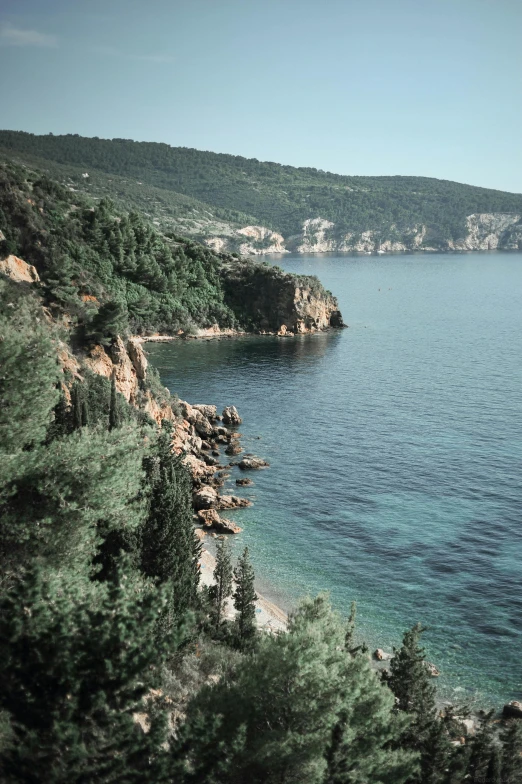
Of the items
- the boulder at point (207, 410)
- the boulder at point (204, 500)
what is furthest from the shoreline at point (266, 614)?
the boulder at point (207, 410)

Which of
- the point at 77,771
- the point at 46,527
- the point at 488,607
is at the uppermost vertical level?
the point at 46,527

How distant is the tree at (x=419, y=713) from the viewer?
21.4 metres

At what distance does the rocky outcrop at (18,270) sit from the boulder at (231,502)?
24.5 meters

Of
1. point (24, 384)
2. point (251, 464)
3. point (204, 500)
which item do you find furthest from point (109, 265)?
point (24, 384)

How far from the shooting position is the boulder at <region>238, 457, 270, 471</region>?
187 feet

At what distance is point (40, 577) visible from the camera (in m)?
12.1

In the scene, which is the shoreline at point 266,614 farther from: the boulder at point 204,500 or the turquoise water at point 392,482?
the boulder at point 204,500

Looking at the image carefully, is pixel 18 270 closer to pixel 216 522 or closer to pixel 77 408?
pixel 77 408

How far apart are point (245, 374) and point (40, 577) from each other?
7911 cm

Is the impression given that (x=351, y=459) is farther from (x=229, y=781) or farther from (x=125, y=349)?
(x=229, y=781)

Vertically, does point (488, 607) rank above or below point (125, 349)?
below

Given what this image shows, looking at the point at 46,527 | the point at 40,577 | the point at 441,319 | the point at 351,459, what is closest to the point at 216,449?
the point at 351,459

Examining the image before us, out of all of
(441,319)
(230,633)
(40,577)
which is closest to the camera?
(40,577)

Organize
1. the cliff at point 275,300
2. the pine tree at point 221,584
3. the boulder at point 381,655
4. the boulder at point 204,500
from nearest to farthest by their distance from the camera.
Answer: the boulder at point 381,655 → the pine tree at point 221,584 → the boulder at point 204,500 → the cliff at point 275,300
